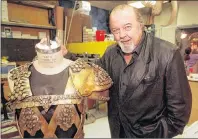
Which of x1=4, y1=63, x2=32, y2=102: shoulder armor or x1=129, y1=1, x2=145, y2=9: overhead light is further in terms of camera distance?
x1=129, y1=1, x2=145, y2=9: overhead light

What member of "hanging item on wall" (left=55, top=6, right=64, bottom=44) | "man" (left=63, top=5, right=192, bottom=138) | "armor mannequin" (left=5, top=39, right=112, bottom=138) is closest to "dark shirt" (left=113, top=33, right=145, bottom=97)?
"man" (left=63, top=5, right=192, bottom=138)

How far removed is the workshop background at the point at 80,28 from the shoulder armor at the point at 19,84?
136mm

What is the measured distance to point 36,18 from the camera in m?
0.69

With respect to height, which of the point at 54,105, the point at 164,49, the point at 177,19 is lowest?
the point at 54,105

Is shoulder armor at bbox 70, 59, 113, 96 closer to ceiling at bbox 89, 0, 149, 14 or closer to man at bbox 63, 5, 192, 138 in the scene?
man at bbox 63, 5, 192, 138

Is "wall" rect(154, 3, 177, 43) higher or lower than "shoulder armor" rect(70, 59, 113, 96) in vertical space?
higher

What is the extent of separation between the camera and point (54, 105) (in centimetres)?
54

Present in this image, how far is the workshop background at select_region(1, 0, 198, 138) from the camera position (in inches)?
24.7

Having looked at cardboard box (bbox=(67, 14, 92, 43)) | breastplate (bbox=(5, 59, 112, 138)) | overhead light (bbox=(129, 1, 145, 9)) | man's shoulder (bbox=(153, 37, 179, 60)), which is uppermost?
overhead light (bbox=(129, 1, 145, 9))

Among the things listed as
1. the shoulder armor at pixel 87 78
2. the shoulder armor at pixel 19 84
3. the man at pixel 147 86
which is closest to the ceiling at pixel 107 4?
the man at pixel 147 86

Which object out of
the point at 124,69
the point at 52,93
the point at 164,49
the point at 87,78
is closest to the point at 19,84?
the point at 52,93

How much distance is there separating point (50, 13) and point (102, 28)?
0.70ft

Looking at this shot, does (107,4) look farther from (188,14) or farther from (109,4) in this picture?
(188,14)

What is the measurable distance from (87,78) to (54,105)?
5.1 inches
